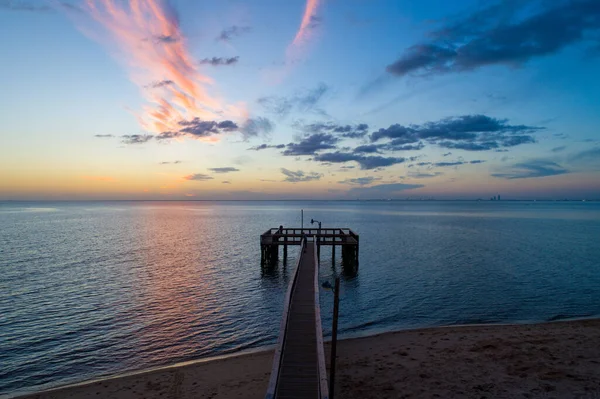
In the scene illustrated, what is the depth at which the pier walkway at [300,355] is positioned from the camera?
398 inches

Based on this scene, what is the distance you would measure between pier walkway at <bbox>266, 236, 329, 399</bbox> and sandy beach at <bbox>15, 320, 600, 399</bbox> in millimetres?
1857

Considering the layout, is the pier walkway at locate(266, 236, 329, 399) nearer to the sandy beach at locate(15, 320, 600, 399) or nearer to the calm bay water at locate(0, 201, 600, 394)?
the sandy beach at locate(15, 320, 600, 399)

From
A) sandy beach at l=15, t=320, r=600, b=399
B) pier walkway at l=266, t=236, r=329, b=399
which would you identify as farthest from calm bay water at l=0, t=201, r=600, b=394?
pier walkway at l=266, t=236, r=329, b=399

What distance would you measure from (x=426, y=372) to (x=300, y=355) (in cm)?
532

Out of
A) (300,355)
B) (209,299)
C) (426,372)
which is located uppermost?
(300,355)

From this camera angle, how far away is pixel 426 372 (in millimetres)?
13758

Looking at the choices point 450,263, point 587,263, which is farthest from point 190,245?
point 587,263

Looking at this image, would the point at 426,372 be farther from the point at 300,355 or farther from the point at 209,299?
the point at 209,299

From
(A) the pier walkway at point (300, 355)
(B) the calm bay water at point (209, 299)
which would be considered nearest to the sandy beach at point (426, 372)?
(A) the pier walkway at point (300, 355)

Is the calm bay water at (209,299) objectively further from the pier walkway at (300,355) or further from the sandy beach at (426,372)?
the pier walkway at (300,355)

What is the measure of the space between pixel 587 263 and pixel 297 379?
A: 136 ft

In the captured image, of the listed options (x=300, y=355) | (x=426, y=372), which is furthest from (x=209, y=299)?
(x=426, y=372)

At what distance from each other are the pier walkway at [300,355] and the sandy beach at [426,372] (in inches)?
73.1

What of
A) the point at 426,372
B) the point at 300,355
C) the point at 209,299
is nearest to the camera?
the point at 300,355
